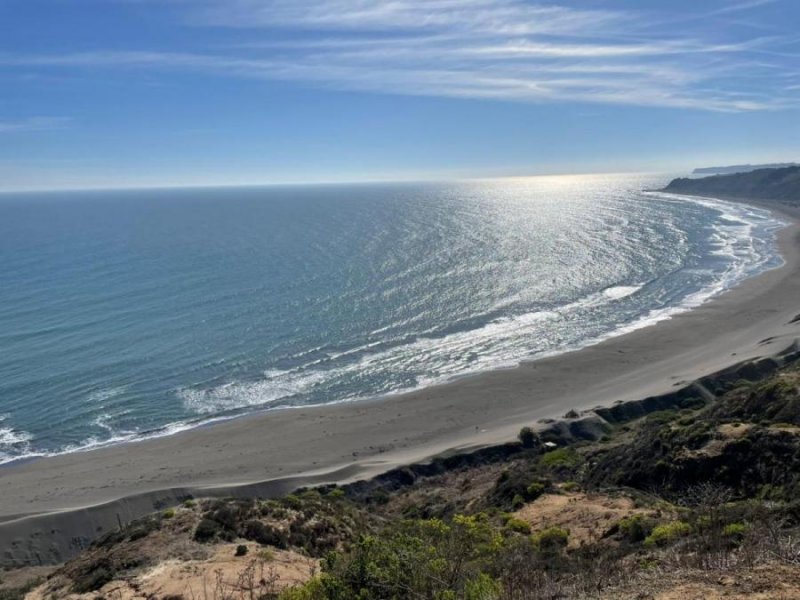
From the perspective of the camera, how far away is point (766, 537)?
45.3ft

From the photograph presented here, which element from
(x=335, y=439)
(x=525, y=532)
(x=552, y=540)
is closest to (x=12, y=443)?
(x=335, y=439)

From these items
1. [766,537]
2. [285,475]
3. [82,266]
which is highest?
[82,266]

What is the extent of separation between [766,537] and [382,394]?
35.5 m

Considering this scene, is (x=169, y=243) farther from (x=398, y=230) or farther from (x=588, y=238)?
(x=588, y=238)

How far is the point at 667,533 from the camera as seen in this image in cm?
1688

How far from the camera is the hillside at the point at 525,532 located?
12.5 m

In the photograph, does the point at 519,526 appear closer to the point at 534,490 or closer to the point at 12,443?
the point at 534,490

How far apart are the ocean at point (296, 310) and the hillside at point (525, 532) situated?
17242mm

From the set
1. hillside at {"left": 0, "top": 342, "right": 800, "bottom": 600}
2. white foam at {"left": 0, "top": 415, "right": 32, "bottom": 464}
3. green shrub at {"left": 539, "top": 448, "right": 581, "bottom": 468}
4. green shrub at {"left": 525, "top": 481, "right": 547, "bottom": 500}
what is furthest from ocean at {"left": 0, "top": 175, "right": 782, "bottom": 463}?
green shrub at {"left": 525, "top": 481, "right": 547, "bottom": 500}

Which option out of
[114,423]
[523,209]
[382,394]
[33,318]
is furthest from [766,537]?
[523,209]

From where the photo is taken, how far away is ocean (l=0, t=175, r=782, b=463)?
46.2m

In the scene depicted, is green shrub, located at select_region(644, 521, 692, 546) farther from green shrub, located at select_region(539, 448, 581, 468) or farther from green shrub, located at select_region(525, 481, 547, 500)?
green shrub, located at select_region(539, 448, 581, 468)

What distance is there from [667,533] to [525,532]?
6343mm

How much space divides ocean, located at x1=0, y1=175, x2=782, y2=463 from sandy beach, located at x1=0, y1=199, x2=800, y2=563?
90.0 inches
